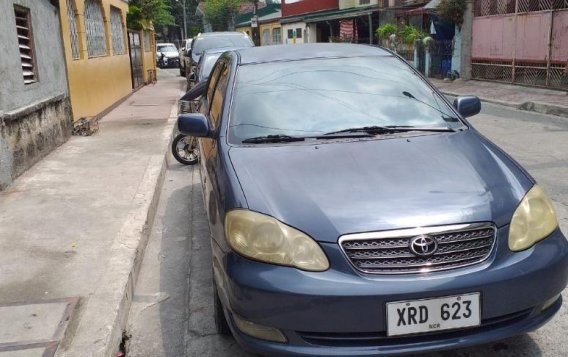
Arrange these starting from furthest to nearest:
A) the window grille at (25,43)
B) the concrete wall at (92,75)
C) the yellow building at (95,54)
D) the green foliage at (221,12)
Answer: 1. the green foliage at (221,12)
2. the yellow building at (95,54)
3. the concrete wall at (92,75)
4. the window grille at (25,43)

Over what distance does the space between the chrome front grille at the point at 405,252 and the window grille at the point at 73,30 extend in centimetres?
867

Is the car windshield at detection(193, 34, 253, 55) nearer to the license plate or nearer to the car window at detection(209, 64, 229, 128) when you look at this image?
the car window at detection(209, 64, 229, 128)

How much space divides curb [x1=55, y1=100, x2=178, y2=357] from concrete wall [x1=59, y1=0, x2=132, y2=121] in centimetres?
478

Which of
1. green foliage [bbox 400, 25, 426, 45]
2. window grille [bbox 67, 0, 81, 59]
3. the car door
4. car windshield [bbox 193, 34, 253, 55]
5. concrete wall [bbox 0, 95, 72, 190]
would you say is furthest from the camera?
green foliage [bbox 400, 25, 426, 45]

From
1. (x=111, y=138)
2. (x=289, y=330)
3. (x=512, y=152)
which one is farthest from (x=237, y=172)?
(x=111, y=138)

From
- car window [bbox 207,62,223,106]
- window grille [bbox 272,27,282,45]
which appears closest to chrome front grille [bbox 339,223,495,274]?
car window [bbox 207,62,223,106]

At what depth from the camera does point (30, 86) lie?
7.20m

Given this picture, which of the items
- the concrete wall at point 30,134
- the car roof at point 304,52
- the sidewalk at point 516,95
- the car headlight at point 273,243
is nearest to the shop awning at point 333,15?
the sidewalk at point 516,95

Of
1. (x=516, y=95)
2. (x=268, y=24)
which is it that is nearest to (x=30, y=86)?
(x=516, y=95)

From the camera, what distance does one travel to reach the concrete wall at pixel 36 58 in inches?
250

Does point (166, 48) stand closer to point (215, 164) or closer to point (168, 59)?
A: point (168, 59)

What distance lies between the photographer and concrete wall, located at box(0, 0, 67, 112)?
6359mm

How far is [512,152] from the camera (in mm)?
7703

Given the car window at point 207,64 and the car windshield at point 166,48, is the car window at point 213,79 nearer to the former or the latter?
the car window at point 207,64
